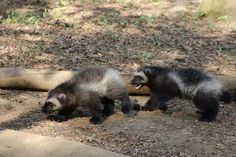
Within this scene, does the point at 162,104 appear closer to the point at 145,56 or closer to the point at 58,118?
the point at 58,118

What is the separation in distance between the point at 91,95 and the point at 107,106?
1.63 feet

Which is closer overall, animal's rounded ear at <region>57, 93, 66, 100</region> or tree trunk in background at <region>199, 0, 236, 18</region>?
animal's rounded ear at <region>57, 93, 66, 100</region>

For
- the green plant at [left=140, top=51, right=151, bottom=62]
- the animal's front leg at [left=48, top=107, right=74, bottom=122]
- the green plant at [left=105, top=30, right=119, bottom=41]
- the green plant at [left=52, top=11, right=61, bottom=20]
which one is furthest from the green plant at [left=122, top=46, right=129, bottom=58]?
the animal's front leg at [left=48, top=107, right=74, bottom=122]

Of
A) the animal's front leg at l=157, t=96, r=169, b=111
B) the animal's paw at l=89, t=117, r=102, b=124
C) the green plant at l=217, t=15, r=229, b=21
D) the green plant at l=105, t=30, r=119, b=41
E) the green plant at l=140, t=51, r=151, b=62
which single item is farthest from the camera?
the green plant at l=217, t=15, r=229, b=21

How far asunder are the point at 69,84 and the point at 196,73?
2091mm

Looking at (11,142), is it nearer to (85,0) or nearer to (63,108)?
(63,108)

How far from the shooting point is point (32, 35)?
476 inches

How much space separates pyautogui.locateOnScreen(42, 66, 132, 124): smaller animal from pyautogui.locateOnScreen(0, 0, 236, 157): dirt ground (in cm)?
18

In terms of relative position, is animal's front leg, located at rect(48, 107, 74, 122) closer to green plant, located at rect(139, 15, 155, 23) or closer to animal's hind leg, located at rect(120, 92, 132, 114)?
animal's hind leg, located at rect(120, 92, 132, 114)

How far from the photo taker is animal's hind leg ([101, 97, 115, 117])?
→ 7.77 m

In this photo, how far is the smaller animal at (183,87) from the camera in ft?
25.5

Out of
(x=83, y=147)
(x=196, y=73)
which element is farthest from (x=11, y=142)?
(x=196, y=73)

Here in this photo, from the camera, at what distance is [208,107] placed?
7.71 m

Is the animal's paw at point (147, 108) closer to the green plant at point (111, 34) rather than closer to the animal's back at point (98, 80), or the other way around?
the animal's back at point (98, 80)
